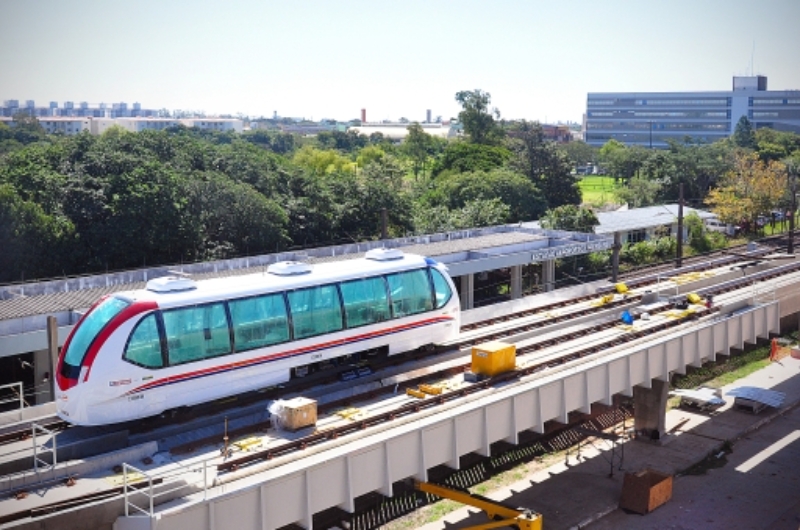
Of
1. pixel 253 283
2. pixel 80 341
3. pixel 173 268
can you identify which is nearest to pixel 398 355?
pixel 253 283

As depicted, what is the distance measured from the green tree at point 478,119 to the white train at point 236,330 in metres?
93.4

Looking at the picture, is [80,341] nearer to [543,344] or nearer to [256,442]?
[256,442]

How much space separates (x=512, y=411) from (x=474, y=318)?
9.01 meters

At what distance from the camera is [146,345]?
1752 cm

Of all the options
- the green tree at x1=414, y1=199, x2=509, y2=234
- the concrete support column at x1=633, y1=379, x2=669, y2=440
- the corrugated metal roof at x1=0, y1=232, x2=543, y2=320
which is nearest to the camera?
the corrugated metal roof at x1=0, y1=232, x2=543, y2=320

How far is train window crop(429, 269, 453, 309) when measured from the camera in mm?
23688

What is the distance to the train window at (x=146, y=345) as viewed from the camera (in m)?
17.3

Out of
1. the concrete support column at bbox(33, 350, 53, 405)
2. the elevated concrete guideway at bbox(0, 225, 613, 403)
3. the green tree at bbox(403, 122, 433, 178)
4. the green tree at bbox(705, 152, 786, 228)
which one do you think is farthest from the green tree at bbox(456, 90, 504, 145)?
the concrete support column at bbox(33, 350, 53, 405)

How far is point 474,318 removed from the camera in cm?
2914

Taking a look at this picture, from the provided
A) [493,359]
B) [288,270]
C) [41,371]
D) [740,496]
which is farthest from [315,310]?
[740,496]

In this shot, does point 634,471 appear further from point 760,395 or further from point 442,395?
point 442,395

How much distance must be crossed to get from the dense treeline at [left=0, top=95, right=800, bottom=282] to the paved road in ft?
90.7

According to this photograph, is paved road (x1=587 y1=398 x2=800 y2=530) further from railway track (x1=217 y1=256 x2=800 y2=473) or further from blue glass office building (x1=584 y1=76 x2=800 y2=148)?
blue glass office building (x1=584 y1=76 x2=800 y2=148)

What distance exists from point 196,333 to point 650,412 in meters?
21.0
